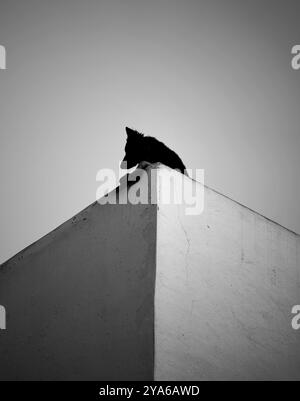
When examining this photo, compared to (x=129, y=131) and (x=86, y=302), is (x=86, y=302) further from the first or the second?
(x=129, y=131)

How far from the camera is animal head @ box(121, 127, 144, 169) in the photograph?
2893 mm

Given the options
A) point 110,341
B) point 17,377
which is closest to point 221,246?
point 110,341

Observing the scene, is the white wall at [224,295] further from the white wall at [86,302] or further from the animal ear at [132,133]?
the animal ear at [132,133]

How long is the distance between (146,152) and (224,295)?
150 centimetres

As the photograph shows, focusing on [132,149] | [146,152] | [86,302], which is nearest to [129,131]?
[132,149]

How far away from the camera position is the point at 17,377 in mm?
2049

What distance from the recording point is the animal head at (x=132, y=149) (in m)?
2.89

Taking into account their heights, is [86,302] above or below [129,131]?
below

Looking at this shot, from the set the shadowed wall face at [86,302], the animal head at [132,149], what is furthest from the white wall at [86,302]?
the animal head at [132,149]

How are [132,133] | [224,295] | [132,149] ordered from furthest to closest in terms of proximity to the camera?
[132,133] < [132,149] < [224,295]

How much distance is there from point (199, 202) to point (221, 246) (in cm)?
28

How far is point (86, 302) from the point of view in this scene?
1827 millimetres

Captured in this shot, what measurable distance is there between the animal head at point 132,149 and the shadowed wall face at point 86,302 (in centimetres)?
88
